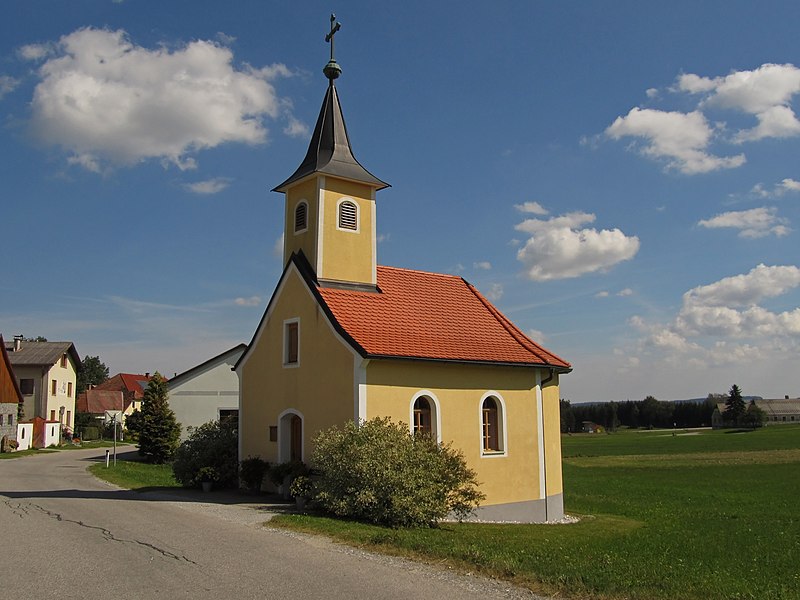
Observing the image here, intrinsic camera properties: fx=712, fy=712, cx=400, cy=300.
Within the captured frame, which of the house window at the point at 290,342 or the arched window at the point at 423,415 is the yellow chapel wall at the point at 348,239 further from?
the arched window at the point at 423,415

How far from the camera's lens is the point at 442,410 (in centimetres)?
1919

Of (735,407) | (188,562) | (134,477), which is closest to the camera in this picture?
(188,562)

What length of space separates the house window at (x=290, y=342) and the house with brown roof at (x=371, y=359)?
0.04 m

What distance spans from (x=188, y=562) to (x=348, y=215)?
13.1 meters

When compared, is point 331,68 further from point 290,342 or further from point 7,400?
point 7,400

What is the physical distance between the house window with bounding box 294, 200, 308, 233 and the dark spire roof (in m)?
0.80

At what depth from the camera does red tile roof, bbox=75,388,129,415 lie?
268 ft

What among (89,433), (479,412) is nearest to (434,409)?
(479,412)

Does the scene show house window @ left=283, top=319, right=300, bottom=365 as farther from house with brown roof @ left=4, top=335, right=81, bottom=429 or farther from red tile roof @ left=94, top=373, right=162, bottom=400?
red tile roof @ left=94, top=373, right=162, bottom=400

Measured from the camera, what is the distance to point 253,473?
20094 mm

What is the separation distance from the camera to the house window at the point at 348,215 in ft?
69.3

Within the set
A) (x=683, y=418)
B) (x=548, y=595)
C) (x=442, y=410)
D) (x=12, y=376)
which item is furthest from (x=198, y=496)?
(x=683, y=418)

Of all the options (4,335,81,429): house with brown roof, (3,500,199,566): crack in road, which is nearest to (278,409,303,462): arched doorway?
(3,500,199,566): crack in road

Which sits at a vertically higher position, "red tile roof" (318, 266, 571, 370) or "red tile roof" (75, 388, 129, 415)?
"red tile roof" (318, 266, 571, 370)
